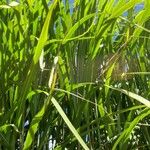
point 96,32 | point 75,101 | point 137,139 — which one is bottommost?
point 137,139

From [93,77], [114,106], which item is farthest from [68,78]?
[114,106]

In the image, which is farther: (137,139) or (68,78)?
(137,139)

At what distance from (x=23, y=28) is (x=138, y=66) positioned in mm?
250

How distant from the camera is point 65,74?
761mm

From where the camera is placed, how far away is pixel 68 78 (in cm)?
78

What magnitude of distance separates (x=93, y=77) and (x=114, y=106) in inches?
6.3

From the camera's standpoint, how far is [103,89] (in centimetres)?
80

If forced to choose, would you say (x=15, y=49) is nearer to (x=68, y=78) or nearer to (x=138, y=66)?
(x=68, y=78)

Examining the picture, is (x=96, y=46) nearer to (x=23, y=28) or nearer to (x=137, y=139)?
(x=23, y=28)

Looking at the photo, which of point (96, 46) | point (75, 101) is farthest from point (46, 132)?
point (96, 46)

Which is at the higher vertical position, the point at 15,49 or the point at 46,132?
the point at 15,49

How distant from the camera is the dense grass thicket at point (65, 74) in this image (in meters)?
0.70

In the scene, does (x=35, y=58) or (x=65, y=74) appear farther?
(x=65, y=74)

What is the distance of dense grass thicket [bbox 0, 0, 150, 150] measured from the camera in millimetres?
699
